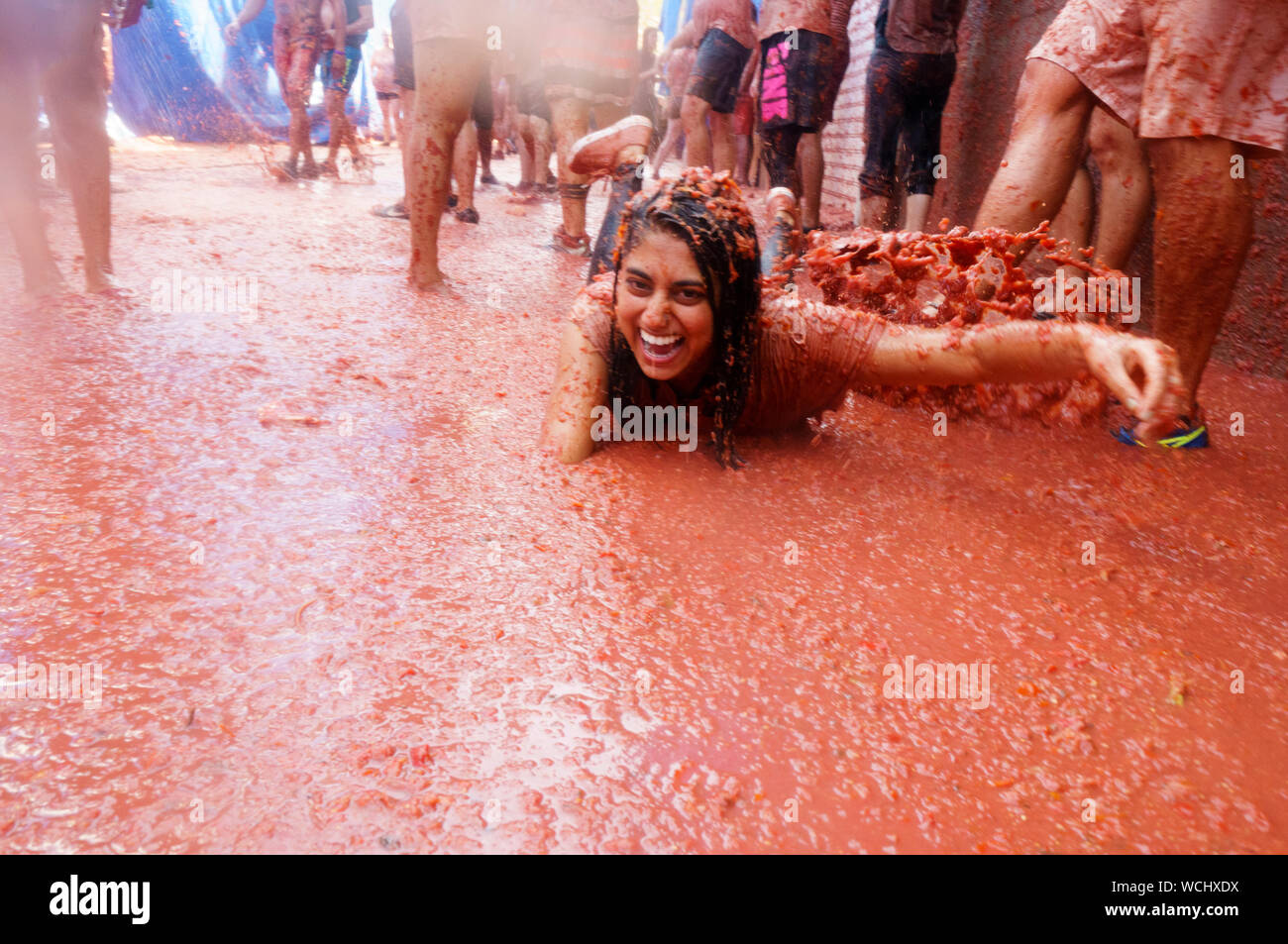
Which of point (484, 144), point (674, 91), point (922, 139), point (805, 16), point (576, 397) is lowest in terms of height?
point (576, 397)

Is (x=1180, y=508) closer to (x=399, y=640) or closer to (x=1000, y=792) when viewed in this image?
(x=1000, y=792)

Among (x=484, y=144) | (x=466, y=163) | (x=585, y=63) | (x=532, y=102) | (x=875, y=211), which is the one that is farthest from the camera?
(x=484, y=144)

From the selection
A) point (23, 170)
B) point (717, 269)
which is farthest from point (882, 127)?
point (23, 170)

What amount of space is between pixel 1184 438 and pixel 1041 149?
0.94 meters

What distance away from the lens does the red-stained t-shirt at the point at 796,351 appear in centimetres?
206

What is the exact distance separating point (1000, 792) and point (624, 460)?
1202 millimetres

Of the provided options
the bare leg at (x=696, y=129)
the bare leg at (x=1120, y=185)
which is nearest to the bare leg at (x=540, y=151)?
the bare leg at (x=696, y=129)

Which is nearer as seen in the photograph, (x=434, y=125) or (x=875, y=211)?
(x=434, y=125)

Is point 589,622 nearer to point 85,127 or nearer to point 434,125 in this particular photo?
point 434,125

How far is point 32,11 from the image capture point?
9.03 ft

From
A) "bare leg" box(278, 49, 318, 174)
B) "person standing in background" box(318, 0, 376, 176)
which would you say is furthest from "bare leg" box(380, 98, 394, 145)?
"bare leg" box(278, 49, 318, 174)

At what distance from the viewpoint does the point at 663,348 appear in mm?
2018

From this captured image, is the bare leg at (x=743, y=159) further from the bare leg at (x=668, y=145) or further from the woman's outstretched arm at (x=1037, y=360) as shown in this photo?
the woman's outstretched arm at (x=1037, y=360)

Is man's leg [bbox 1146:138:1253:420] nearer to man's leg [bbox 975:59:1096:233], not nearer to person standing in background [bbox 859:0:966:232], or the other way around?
man's leg [bbox 975:59:1096:233]
